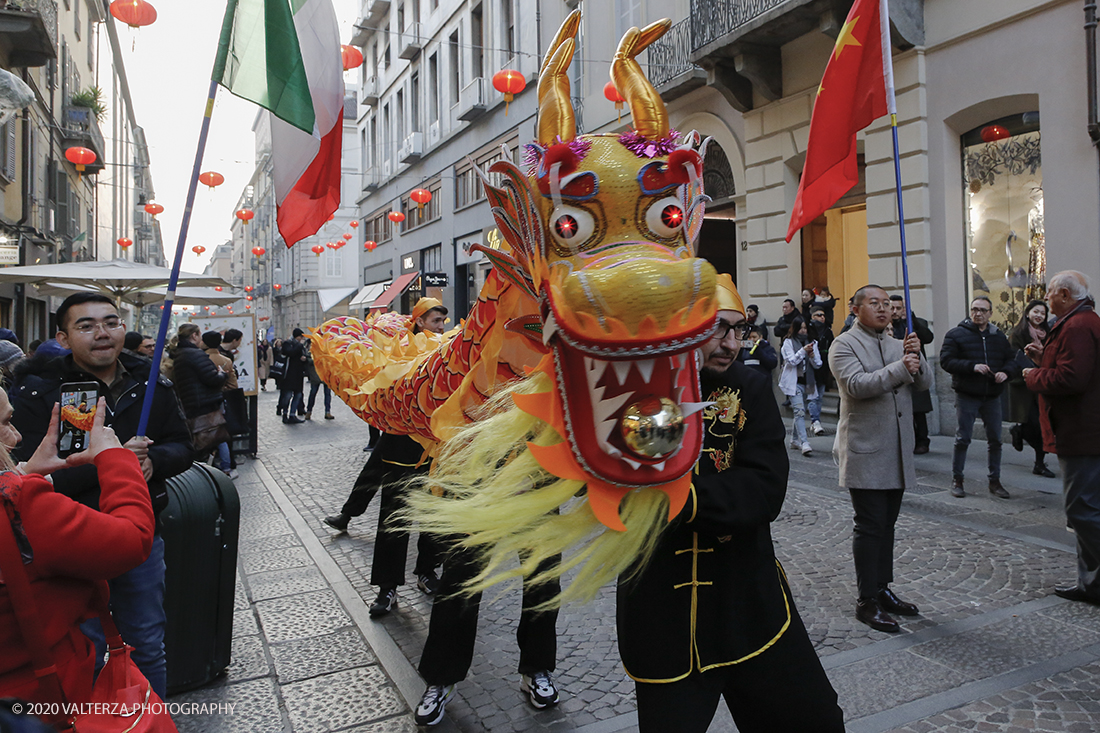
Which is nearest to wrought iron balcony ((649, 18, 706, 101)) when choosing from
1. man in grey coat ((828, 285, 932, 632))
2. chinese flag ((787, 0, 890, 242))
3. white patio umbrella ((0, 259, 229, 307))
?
white patio umbrella ((0, 259, 229, 307))

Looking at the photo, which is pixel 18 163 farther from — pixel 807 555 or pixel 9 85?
pixel 807 555

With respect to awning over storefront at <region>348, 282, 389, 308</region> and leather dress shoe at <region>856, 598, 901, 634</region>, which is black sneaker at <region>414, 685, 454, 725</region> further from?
awning over storefront at <region>348, 282, 389, 308</region>

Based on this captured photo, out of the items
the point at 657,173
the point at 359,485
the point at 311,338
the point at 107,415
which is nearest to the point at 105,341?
the point at 107,415

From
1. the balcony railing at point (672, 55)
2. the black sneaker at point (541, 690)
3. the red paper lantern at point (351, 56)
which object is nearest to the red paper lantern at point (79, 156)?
the red paper lantern at point (351, 56)

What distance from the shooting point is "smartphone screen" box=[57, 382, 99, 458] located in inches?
80.2

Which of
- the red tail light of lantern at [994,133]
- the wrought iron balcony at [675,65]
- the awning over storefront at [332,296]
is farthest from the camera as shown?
the awning over storefront at [332,296]

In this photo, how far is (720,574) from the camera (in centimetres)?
197

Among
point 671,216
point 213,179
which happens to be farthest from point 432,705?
point 213,179

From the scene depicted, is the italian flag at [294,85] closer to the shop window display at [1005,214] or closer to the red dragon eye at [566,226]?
the red dragon eye at [566,226]

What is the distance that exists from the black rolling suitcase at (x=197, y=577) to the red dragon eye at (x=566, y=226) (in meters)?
2.64

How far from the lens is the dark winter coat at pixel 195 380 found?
7.01 meters

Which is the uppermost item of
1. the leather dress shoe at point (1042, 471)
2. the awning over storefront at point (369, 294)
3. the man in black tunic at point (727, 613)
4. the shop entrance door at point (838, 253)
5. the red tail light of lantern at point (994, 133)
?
the awning over storefront at point (369, 294)

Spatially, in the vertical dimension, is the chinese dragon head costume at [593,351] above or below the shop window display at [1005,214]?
below

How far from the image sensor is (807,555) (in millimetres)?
5309
